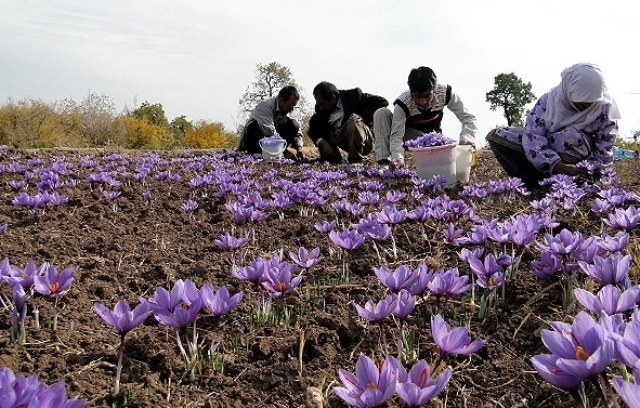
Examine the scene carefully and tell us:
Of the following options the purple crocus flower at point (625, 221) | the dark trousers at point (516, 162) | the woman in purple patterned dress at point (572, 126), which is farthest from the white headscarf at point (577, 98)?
the purple crocus flower at point (625, 221)

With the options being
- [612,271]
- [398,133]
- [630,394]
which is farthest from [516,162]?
[630,394]

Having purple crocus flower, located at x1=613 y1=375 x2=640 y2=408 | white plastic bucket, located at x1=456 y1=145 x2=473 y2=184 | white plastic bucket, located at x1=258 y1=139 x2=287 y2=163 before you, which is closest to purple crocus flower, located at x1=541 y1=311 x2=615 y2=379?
purple crocus flower, located at x1=613 y1=375 x2=640 y2=408

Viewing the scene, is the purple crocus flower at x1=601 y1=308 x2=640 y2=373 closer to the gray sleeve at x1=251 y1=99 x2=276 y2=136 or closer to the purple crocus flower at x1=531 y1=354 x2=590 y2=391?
the purple crocus flower at x1=531 y1=354 x2=590 y2=391

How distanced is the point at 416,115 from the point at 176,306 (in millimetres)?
5027

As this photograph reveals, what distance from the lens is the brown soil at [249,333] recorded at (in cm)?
124

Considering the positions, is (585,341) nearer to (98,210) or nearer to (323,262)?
(323,262)

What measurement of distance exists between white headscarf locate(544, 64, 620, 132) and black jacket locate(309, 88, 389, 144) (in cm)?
371

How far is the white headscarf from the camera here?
12.2 ft

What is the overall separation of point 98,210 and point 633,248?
9.69 feet

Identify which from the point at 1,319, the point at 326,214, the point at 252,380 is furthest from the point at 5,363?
the point at 326,214

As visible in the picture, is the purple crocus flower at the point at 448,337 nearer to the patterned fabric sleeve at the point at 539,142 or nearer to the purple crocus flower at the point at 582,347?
the purple crocus flower at the point at 582,347

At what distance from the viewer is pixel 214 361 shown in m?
1.35

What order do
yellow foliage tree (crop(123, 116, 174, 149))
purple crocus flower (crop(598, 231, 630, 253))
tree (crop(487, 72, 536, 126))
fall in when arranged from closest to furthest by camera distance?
1. purple crocus flower (crop(598, 231, 630, 253))
2. yellow foliage tree (crop(123, 116, 174, 149))
3. tree (crop(487, 72, 536, 126))

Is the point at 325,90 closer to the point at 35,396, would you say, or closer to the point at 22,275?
the point at 22,275
